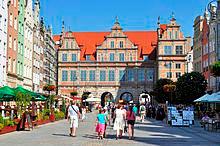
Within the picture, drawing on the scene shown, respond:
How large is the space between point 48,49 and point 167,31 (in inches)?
876

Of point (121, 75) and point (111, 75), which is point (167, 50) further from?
point (111, 75)

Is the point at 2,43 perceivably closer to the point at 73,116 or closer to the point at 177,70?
the point at 73,116

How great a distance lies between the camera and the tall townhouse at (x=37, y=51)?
6688 cm

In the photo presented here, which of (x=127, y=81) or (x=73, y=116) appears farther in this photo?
(x=127, y=81)

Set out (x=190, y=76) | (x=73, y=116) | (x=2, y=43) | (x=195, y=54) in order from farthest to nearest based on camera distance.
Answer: (x=195, y=54) → (x=190, y=76) → (x=2, y=43) → (x=73, y=116)

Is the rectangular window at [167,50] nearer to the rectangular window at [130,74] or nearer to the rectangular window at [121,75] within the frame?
the rectangular window at [130,74]

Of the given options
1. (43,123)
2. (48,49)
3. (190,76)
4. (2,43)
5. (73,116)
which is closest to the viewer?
(73,116)

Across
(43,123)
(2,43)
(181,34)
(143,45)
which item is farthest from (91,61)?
(43,123)

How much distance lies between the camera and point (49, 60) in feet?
276

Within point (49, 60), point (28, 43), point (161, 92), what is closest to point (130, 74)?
point (49, 60)

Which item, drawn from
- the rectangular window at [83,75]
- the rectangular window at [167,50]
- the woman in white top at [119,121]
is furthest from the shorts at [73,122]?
the rectangular window at [83,75]

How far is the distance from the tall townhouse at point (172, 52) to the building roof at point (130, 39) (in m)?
7.44

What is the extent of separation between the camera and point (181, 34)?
83.1 meters

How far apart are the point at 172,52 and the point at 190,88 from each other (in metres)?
32.0
